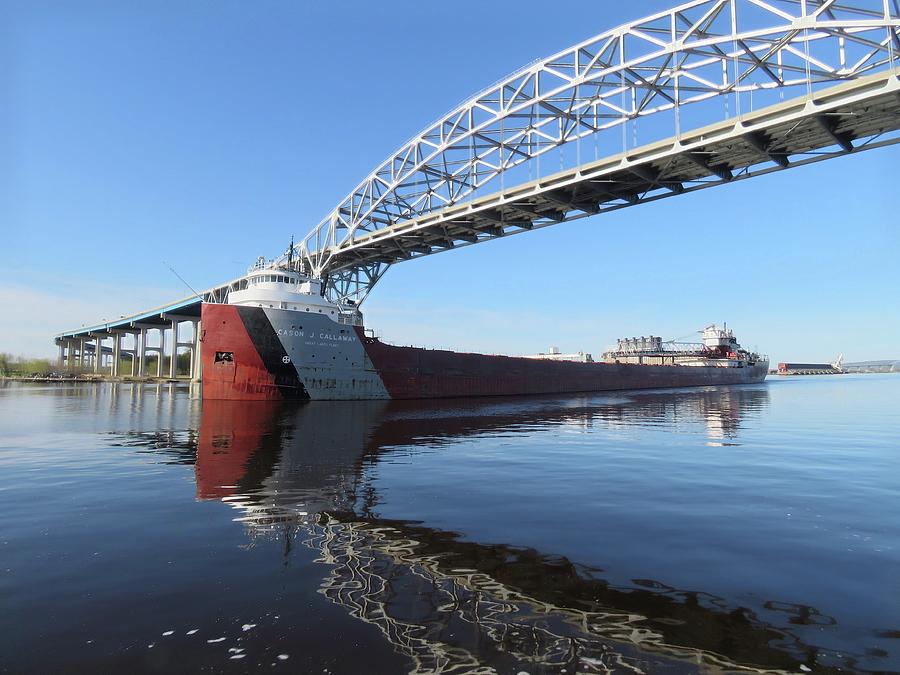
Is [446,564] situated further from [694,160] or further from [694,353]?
[694,353]

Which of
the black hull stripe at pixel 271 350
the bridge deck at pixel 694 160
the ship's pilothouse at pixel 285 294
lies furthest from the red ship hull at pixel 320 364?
the bridge deck at pixel 694 160

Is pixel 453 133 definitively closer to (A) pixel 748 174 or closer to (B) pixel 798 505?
(A) pixel 748 174

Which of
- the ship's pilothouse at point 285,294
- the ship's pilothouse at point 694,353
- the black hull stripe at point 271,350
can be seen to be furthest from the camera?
the ship's pilothouse at point 694,353

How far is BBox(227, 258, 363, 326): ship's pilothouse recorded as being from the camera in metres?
32.0

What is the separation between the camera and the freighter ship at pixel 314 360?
94.7ft

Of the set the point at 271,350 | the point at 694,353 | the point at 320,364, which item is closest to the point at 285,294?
the point at 271,350

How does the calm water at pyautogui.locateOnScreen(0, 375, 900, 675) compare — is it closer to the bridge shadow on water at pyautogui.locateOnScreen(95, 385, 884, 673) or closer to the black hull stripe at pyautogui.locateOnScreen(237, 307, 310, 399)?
the bridge shadow on water at pyautogui.locateOnScreen(95, 385, 884, 673)

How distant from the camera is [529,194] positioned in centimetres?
3372

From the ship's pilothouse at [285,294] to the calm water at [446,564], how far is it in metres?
21.3

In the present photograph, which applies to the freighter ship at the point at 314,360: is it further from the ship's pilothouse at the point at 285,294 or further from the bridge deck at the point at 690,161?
the bridge deck at the point at 690,161

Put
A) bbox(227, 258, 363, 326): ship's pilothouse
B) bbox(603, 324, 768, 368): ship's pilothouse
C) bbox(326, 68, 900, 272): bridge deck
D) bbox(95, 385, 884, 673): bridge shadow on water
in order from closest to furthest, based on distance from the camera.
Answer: bbox(95, 385, 884, 673): bridge shadow on water < bbox(326, 68, 900, 272): bridge deck < bbox(227, 258, 363, 326): ship's pilothouse < bbox(603, 324, 768, 368): ship's pilothouse

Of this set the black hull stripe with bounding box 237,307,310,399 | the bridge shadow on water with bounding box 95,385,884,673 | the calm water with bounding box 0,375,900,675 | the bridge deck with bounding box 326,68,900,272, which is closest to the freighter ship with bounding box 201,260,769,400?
the black hull stripe with bounding box 237,307,310,399

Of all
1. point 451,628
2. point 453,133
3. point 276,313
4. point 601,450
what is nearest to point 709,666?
point 451,628

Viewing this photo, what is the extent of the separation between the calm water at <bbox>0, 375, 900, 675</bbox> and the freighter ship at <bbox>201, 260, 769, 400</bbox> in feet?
58.4
